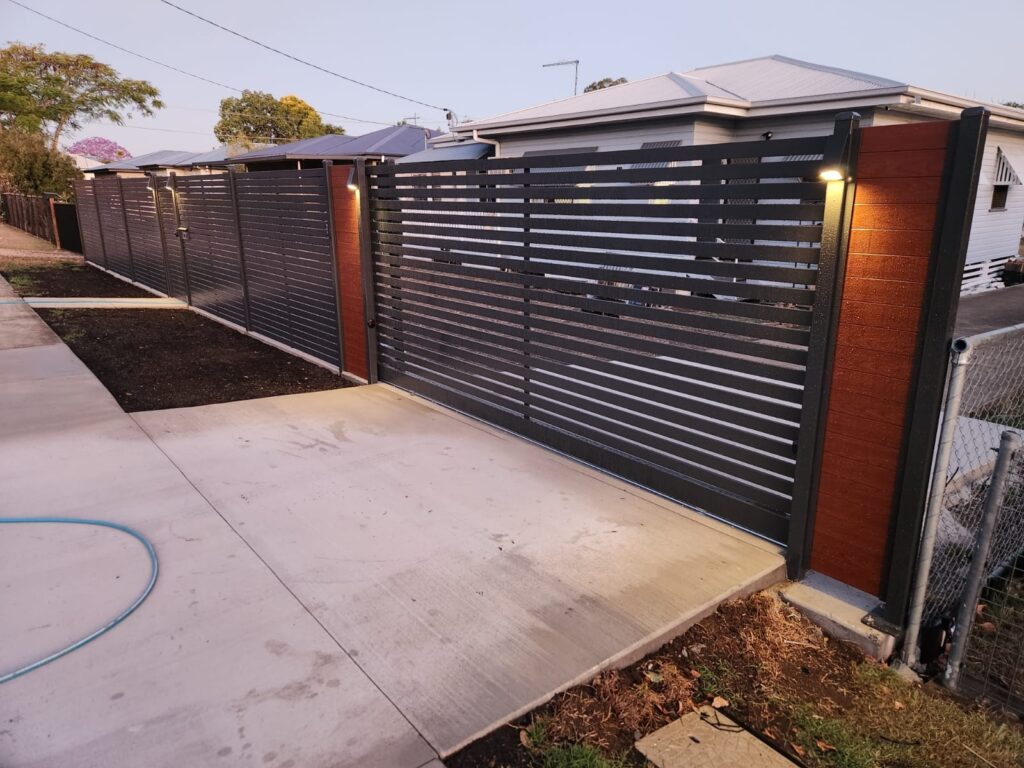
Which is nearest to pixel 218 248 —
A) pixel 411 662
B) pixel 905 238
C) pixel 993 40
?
pixel 411 662

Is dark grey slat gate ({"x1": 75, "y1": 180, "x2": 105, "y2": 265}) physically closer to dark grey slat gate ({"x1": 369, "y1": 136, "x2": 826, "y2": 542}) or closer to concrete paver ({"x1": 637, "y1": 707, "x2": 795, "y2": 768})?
dark grey slat gate ({"x1": 369, "y1": 136, "x2": 826, "y2": 542})

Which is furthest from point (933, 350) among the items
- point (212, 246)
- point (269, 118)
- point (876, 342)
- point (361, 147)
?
point (269, 118)

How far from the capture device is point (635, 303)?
13.9ft

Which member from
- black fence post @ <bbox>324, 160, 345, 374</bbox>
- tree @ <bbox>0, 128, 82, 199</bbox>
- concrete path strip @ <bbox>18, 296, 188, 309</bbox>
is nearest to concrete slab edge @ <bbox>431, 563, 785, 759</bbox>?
black fence post @ <bbox>324, 160, 345, 374</bbox>

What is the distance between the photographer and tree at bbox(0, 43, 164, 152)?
115 feet

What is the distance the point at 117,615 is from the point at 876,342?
3449mm

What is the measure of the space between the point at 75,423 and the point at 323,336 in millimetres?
2684

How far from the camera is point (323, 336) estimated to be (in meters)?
7.32

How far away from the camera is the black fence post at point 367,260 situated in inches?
238

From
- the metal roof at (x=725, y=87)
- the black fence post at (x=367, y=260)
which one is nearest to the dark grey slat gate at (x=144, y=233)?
the metal roof at (x=725, y=87)

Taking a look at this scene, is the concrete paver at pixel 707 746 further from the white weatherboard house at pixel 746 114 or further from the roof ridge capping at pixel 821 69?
the roof ridge capping at pixel 821 69

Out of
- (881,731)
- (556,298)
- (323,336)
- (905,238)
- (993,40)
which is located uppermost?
(993,40)

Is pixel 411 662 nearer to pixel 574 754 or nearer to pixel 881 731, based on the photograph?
pixel 574 754

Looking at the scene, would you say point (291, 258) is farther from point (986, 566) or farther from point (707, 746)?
point (986, 566)
